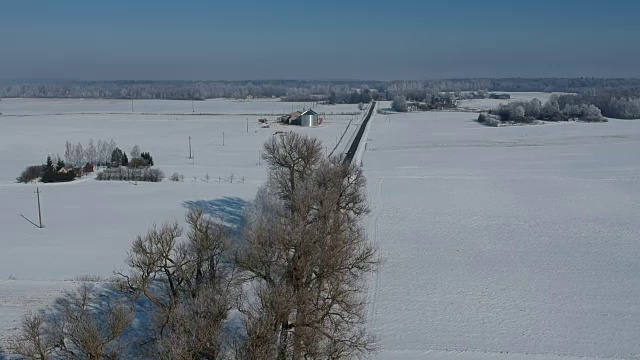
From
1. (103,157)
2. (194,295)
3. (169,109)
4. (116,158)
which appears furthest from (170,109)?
(194,295)

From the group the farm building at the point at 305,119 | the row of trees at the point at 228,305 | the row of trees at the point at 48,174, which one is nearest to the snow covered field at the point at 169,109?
the farm building at the point at 305,119

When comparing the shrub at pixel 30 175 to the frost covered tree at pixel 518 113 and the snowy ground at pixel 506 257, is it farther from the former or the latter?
the frost covered tree at pixel 518 113

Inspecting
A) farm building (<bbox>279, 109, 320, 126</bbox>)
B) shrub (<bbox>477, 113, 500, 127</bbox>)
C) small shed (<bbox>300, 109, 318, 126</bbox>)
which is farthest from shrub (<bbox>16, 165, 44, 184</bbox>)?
shrub (<bbox>477, 113, 500, 127</bbox>)

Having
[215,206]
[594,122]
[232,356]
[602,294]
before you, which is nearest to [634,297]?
[602,294]

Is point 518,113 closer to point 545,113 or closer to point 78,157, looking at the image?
point 545,113

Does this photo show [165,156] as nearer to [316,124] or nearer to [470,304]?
[316,124]

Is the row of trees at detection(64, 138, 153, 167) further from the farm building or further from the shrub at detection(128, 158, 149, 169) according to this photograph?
the farm building
